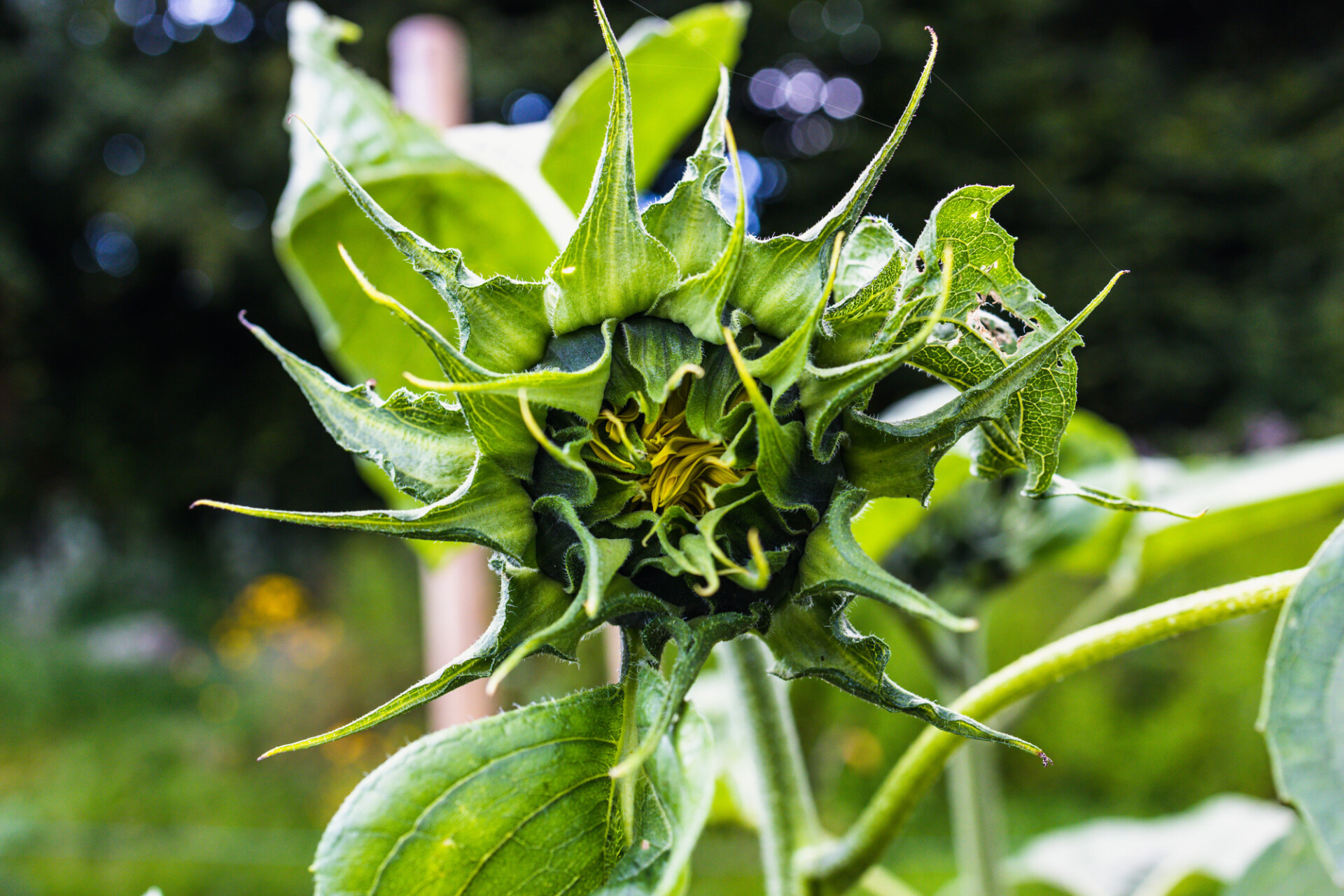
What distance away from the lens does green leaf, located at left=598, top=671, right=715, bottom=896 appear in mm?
238

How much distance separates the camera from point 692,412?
283 millimetres

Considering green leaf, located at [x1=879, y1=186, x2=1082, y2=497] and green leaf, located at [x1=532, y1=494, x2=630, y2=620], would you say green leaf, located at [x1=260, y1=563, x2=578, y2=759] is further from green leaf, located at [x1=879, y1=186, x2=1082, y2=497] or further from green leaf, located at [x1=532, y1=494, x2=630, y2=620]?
green leaf, located at [x1=879, y1=186, x2=1082, y2=497]

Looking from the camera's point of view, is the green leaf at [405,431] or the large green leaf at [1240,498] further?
the large green leaf at [1240,498]

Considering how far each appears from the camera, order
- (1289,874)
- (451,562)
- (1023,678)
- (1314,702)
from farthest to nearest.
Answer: (451,562) → (1289,874) → (1023,678) → (1314,702)

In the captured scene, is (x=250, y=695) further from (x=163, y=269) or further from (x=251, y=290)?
(x=163, y=269)

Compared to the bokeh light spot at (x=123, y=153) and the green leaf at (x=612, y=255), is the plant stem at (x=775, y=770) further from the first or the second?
the bokeh light spot at (x=123, y=153)

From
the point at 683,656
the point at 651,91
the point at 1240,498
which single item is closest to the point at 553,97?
the point at 651,91

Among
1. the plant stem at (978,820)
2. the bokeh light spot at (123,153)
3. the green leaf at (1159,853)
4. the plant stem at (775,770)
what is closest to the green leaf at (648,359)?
the plant stem at (775,770)

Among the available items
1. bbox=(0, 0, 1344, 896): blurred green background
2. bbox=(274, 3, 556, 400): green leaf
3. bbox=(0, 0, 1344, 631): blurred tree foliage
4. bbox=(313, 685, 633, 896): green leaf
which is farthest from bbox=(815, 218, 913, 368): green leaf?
bbox=(0, 0, 1344, 631): blurred tree foliage

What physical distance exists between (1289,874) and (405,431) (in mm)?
416

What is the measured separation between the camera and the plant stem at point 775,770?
37 cm

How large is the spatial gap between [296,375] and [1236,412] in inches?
218

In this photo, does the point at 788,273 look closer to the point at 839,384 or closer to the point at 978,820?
the point at 839,384

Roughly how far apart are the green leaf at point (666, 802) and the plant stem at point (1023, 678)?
111 mm
